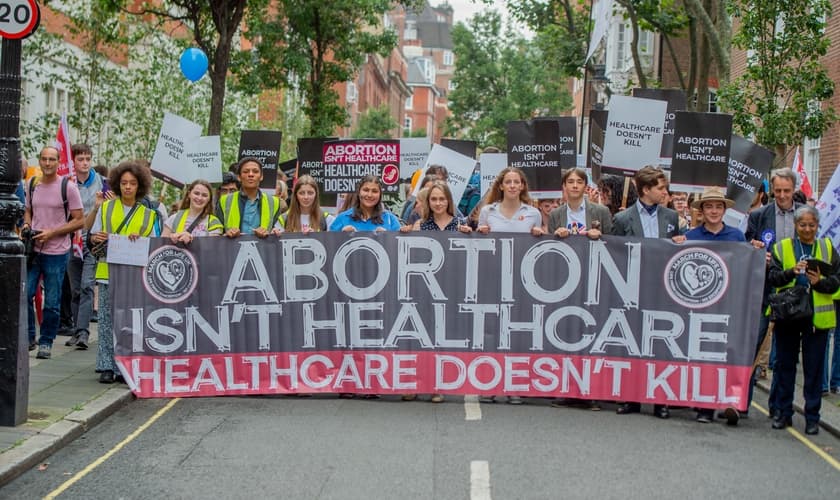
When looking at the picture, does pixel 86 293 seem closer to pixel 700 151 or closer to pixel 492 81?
pixel 700 151

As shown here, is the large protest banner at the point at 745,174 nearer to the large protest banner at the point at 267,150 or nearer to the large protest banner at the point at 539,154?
the large protest banner at the point at 539,154

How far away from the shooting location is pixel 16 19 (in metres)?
8.47

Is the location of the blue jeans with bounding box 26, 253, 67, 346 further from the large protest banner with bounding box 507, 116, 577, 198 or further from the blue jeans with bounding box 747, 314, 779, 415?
the blue jeans with bounding box 747, 314, 779, 415

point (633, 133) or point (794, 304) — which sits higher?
point (633, 133)

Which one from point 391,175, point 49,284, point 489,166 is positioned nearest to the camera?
point 49,284

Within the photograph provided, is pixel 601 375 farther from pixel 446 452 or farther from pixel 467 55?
pixel 467 55

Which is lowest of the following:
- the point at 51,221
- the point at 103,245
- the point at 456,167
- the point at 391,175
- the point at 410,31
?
the point at 103,245

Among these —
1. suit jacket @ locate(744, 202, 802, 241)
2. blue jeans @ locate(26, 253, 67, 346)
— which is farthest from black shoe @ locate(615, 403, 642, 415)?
blue jeans @ locate(26, 253, 67, 346)

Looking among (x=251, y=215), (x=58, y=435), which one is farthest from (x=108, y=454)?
(x=251, y=215)

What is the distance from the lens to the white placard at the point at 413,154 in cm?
1816

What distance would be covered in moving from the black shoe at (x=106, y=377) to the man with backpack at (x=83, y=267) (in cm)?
222

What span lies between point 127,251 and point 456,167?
17.8ft

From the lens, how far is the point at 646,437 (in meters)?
8.98

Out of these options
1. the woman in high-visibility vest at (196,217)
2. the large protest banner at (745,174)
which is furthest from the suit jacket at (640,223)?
the woman in high-visibility vest at (196,217)
